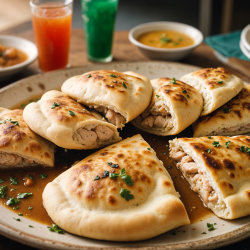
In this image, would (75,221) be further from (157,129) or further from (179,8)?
(179,8)

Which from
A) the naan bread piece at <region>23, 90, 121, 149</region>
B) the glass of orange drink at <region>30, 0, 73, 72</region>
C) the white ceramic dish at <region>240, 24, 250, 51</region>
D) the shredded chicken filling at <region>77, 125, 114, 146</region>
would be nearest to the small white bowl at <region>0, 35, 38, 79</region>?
the glass of orange drink at <region>30, 0, 73, 72</region>

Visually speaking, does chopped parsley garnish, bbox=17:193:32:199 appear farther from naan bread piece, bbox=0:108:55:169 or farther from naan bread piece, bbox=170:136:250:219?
naan bread piece, bbox=170:136:250:219

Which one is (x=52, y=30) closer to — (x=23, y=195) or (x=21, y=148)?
(x=21, y=148)

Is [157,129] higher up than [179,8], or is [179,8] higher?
[157,129]

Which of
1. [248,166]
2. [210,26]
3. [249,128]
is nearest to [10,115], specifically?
[248,166]

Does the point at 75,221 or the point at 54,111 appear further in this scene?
the point at 54,111

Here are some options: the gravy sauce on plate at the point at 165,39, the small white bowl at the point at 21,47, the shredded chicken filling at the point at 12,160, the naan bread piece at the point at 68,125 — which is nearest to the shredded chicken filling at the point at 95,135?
the naan bread piece at the point at 68,125

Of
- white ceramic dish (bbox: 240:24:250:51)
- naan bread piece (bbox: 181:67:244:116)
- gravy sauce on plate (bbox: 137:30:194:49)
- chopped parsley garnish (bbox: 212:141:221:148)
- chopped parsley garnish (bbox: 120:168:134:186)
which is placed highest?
white ceramic dish (bbox: 240:24:250:51)
